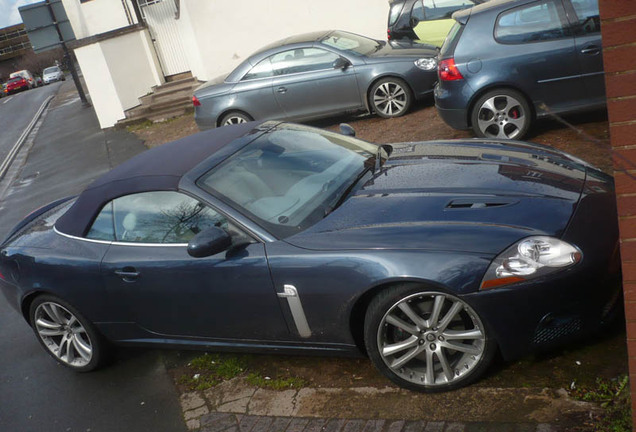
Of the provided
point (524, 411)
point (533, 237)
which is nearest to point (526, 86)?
point (533, 237)

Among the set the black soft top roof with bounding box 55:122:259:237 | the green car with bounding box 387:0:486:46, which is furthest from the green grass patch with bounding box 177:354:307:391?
the green car with bounding box 387:0:486:46

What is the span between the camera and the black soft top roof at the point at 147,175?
480cm

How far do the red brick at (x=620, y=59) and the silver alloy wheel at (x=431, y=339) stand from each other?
171 cm

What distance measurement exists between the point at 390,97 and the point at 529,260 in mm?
7922

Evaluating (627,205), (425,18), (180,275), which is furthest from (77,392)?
(425,18)

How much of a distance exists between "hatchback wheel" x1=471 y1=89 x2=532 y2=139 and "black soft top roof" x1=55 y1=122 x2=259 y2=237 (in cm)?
350

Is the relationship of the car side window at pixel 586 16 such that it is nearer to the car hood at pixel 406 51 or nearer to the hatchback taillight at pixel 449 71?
the hatchback taillight at pixel 449 71

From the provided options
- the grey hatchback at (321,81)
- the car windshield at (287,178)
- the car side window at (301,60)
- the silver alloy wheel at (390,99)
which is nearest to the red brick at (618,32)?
the car windshield at (287,178)

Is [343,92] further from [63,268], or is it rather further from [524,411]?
[524,411]

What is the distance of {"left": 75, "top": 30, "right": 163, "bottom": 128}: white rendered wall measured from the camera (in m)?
19.6

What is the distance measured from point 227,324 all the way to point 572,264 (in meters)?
2.12

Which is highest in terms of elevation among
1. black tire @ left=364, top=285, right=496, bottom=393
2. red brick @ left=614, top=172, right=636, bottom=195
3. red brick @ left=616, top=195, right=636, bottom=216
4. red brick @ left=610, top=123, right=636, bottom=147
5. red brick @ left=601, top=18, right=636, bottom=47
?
red brick @ left=601, top=18, right=636, bottom=47

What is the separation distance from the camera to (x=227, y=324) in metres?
4.52

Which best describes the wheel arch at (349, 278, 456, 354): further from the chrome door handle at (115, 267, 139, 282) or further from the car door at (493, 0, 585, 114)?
the car door at (493, 0, 585, 114)
